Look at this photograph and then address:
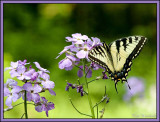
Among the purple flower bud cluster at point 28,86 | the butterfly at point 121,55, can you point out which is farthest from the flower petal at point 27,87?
the butterfly at point 121,55

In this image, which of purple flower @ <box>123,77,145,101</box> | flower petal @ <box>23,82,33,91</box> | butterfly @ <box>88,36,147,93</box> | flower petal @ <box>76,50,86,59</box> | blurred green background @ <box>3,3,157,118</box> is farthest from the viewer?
blurred green background @ <box>3,3,157,118</box>

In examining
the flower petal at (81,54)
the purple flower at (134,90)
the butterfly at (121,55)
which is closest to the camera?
the flower petal at (81,54)

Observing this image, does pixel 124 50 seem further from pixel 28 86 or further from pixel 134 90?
pixel 134 90

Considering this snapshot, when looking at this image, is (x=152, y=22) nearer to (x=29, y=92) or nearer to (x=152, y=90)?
(x=152, y=90)

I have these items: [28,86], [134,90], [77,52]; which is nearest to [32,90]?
[28,86]

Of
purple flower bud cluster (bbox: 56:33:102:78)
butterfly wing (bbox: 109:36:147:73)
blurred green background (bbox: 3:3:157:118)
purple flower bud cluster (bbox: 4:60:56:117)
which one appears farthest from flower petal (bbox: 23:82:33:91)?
blurred green background (bbox: 3:3:157:118)

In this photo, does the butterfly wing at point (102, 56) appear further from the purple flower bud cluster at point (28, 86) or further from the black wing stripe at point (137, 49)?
the purple flower bud cluster at point (28, 86)

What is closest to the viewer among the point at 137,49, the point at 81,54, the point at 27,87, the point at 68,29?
the point at 27,87

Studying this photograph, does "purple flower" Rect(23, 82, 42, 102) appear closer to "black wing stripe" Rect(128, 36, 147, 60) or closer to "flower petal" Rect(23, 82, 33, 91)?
"flower petal" Rect(23, 82, 33, 91)

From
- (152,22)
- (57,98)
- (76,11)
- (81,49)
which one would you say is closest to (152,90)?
(57,98)
